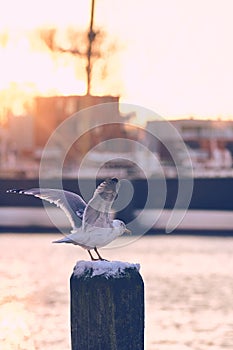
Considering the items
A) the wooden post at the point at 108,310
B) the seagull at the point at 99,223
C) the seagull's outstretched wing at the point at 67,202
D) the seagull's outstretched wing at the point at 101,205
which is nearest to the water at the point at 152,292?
the seagull's outstretched wing at the point at 67,202

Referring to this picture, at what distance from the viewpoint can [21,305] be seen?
2347 cm

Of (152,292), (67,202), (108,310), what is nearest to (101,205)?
(67,202)

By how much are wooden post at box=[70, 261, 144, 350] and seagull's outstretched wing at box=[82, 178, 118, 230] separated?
93 cm

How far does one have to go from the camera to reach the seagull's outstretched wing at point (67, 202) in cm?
1460

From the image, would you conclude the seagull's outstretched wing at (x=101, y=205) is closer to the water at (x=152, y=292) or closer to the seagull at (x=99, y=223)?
the seagull at (x=99, y=223)

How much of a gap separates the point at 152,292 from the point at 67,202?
Result: 11.3 metres

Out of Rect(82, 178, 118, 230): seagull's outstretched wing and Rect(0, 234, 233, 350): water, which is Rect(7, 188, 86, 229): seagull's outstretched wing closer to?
Rect(82, 178, 118, 230): seagull's outstretched wing

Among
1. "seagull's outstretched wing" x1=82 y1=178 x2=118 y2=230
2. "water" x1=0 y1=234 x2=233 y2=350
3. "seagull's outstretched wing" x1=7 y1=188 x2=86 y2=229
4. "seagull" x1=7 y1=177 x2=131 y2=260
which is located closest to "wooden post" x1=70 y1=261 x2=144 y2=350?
"seagull" x1=7 y1=177 x2=131 y2=260

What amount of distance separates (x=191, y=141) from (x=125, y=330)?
130416mm

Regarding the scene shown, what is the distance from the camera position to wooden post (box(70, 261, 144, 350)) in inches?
520

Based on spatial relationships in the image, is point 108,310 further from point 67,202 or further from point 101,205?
point 67,202

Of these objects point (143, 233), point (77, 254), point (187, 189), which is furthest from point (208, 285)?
point (187, 189)

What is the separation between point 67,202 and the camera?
14.8m

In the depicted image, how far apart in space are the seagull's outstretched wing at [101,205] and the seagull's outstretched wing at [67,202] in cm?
40
